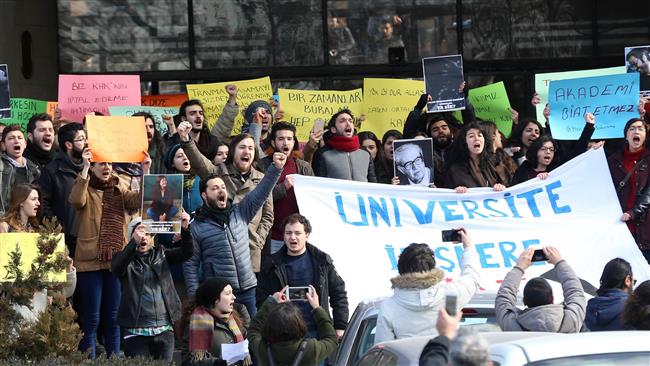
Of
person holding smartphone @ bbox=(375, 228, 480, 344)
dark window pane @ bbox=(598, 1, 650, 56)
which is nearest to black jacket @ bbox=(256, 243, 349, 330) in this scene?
person holding smartphone @ bbox=(375, 228, 480, 344)

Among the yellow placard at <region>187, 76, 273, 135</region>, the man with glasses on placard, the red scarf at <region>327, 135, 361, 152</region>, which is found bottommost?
the man with glasses on placard

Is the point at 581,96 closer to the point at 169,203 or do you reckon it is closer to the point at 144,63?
the point at 169,203

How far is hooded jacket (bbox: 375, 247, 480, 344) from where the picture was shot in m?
7.75

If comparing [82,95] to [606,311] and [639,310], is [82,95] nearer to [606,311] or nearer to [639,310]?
[606,311]

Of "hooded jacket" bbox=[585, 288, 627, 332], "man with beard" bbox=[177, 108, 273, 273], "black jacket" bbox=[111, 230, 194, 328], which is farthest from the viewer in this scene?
"man with beard" bbox=[177, 108, 273, 273]

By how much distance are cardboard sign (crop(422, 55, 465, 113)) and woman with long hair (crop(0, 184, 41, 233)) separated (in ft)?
14.3

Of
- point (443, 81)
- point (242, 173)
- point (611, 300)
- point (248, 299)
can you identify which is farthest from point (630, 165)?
point (611, 300)

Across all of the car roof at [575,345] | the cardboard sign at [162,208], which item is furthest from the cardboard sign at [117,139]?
the car roof at [575,345]

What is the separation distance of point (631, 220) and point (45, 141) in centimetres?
506

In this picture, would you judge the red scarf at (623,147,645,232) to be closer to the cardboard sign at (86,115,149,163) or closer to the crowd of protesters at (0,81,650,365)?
the crowd of protesters at (0,81,650,365)

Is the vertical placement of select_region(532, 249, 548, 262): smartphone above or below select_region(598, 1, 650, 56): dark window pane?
below

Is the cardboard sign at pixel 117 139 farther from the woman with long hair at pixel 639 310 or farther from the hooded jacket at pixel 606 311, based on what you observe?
the woman with long hair at pixel 639 310

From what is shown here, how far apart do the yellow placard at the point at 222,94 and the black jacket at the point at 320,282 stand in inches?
192

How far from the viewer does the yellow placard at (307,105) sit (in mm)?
14336
